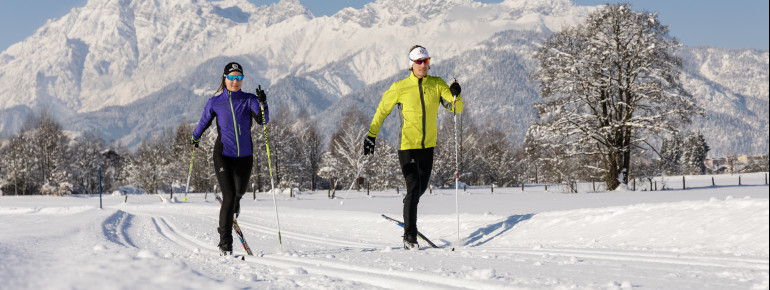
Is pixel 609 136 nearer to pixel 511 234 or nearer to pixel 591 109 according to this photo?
pixel 591 109

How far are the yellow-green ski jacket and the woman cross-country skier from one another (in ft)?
5.52

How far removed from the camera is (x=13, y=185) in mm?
57281

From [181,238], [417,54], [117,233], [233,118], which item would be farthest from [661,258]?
[117,233]

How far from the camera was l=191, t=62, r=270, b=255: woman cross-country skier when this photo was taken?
236 inches

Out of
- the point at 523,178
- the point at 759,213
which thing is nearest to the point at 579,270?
the point at 759,213

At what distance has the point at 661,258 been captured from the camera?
4.58 metres

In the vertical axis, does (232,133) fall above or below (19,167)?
below

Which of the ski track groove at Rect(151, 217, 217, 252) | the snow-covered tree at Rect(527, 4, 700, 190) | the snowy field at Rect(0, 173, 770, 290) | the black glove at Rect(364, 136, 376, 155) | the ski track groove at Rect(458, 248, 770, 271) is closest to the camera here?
the snowy field at Rect(0, 173, 770, 290)

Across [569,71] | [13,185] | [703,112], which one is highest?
[569,71]

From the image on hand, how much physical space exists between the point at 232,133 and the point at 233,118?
184 millimetres

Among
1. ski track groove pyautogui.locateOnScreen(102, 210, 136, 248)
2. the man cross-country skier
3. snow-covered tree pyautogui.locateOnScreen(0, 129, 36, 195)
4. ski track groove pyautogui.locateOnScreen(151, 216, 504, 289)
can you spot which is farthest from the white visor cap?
snow-covered tree pyautogui.locateOnScreen(0, 129, 36, 195)

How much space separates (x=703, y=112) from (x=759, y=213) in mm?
18339

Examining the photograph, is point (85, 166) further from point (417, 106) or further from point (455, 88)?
point (455, 88)

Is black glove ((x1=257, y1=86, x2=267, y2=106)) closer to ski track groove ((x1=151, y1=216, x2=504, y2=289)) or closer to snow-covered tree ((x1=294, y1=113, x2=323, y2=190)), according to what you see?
ski track groove ((x1=151, y1=216, x2=504, y2=289))
